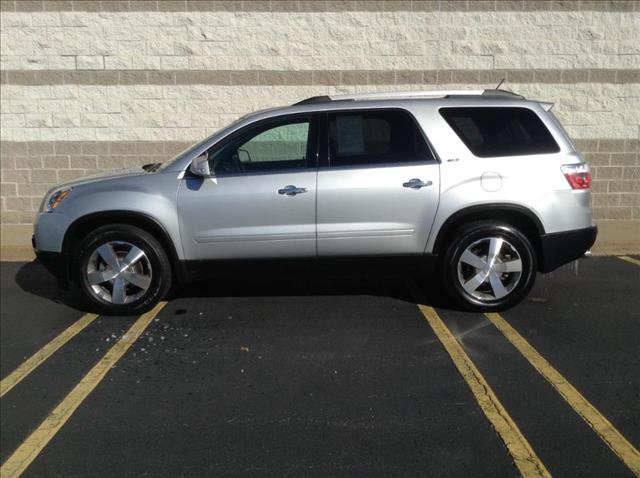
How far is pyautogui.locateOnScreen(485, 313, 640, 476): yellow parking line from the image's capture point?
11.4 feet

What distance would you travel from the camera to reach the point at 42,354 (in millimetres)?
5105

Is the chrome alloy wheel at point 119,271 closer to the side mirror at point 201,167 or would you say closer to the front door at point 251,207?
the front door at point 251,207

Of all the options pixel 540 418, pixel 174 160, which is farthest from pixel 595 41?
pixel 540 418

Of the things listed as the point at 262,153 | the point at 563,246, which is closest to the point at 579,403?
the point at 563,246

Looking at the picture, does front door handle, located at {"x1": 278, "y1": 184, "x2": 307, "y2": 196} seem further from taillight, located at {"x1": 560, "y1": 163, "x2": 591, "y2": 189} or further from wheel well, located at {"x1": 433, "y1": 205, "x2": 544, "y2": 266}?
taillight, located at {"x1": 560, "y1": 163, "x2": 591, "y2": 189}

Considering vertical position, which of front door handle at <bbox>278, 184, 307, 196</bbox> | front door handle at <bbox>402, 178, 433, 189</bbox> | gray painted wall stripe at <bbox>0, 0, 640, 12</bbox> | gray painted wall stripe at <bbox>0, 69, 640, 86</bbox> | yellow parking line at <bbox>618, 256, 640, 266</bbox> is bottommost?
yellow parking line at <bbox>618, 256, 640, 266</bbox>

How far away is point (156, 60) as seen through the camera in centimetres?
973

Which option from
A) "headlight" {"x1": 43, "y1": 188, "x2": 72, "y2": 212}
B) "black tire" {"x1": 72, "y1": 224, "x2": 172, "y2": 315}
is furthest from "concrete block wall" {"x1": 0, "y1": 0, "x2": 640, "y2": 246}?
"black tire" {"x1": 72, "y1": 224, "x2": 172, "y2": 315}

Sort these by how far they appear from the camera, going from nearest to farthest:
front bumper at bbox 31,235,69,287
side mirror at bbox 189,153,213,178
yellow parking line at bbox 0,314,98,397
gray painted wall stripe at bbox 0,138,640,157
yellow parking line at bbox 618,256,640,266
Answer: yellow parking line at bbox 0,314,98,397 < side mirror at bbox 189,153,213,178 < front bumper at bbox 31,235,69,287 < yellow parking line at bbox 618,256,640,266 < gray painted wall stripe at bbox 0,138,640,157

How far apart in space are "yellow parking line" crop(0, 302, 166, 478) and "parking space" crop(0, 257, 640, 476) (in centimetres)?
2

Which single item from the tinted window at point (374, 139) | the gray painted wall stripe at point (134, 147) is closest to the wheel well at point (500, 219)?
the tinted window at point (374, 139)

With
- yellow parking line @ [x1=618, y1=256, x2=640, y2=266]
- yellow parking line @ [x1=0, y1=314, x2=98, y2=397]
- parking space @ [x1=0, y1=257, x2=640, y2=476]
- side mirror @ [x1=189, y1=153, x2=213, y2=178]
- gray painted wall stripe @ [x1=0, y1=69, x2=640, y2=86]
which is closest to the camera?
parking space @ [x1=0, y1=257, x2=640, y2=476]

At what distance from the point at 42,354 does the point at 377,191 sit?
2963 mm

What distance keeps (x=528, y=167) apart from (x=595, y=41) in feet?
16.7
